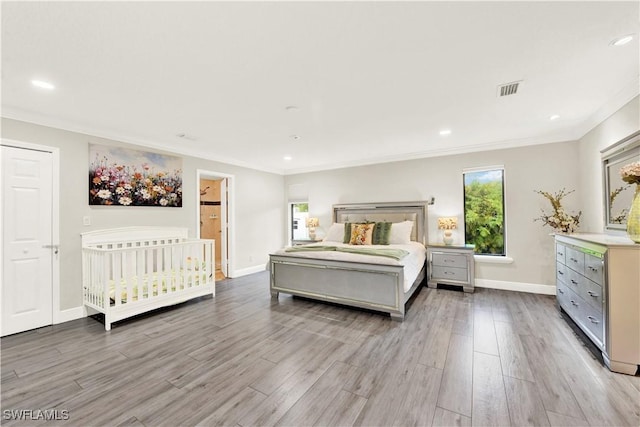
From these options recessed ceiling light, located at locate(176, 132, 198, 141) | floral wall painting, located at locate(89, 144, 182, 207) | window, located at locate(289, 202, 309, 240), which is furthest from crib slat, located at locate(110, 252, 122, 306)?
window, located at locate(289, 202, 309, 240)

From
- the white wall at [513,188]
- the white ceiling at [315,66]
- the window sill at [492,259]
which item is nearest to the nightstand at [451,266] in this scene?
the window sill at [492,259]

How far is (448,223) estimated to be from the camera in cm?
460

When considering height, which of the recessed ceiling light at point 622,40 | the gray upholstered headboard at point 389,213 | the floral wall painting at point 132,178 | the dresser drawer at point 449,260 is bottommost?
the dresser drawer at point 449,260

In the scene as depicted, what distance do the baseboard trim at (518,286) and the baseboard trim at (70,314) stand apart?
5.99 metres

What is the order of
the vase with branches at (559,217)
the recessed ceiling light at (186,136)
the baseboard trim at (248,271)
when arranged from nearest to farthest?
1. the vase with branches at (559,217)
2. the recessed ceiling light at (186,136)
3. the baseboard trim at (248,271)

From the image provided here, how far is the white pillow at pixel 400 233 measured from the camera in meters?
4.68

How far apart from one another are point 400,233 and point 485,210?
5.12 ft

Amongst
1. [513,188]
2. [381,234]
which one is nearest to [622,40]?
[513,188]

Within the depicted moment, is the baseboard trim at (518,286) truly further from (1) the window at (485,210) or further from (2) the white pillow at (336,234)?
(2) the white pillow at (336,234)

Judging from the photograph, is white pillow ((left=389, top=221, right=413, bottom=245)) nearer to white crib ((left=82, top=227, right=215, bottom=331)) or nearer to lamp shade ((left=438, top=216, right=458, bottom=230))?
lamp shade ((left=438, top=216, right=458, bottom=230))

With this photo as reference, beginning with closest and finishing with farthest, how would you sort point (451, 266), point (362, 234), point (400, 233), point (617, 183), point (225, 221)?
point (617, 183)
point (451, 266)
point (400, 233)
point (362, 234)
point (225, 221)

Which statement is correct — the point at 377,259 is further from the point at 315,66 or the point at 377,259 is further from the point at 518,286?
the point at 518,286

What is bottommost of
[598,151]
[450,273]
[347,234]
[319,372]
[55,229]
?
[319,372]

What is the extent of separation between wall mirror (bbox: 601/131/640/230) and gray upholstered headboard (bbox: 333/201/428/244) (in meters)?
2.36
